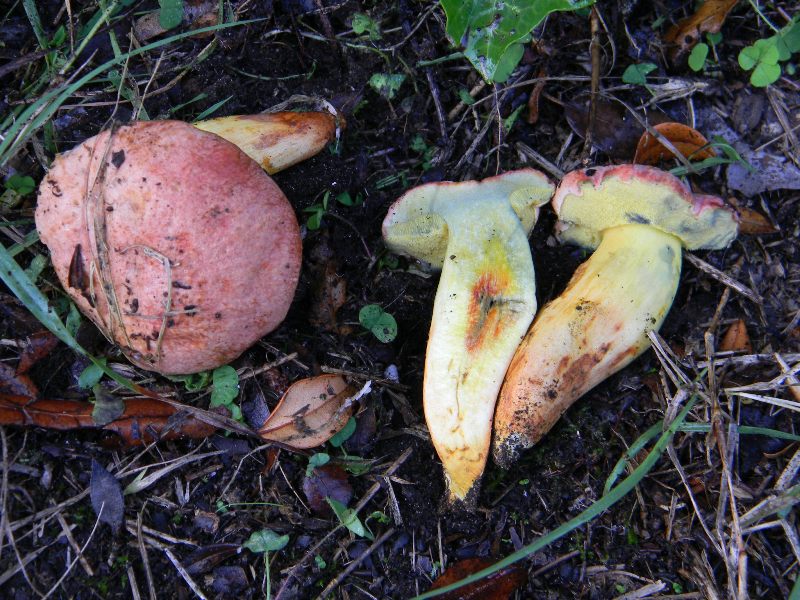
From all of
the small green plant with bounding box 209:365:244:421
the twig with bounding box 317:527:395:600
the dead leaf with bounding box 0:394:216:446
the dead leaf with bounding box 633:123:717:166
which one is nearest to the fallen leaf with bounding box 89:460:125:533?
the dead leaf with bounding box 0:394:216:446

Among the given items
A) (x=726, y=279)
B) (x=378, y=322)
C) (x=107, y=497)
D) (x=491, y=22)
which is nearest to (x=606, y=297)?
(x=726, y=279)

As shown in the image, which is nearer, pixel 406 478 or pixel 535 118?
pixel 406 478

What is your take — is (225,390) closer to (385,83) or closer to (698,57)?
(385,83)

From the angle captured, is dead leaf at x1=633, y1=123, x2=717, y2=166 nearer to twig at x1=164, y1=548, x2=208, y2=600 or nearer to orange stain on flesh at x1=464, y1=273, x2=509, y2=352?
orange stain on flesh at x1=464, y1=273, x2=509, y2=352

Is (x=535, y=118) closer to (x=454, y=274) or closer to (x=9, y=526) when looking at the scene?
(x=454, y=274)

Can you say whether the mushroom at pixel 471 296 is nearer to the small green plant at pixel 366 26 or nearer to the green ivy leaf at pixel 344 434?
the green ivy leaf at pixel 344 434

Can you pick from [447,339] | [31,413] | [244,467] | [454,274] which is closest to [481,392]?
[447,339]

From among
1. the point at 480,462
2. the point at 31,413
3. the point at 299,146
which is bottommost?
the point at 480,462
